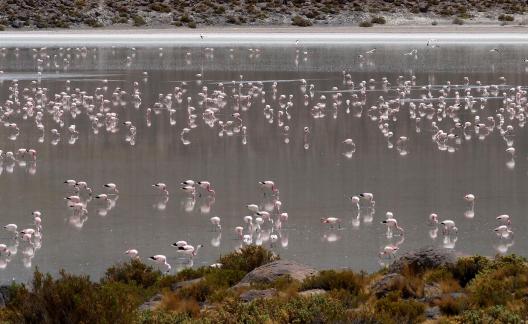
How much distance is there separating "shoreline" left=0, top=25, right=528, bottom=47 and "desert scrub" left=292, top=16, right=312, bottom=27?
2.01m

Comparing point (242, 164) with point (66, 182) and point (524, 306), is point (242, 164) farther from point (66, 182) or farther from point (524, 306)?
point (524, 306)

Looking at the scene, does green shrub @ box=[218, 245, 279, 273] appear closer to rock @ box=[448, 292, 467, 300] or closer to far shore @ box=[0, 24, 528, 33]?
rock @ box=[448, 292, 467, 300]

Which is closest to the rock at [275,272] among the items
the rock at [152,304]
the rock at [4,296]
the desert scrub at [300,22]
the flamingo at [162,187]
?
the rock at [152,304]

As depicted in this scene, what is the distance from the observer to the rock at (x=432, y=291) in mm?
11352

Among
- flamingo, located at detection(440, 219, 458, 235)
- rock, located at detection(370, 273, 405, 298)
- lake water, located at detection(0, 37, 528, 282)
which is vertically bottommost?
lake water, located at detection(0, 37, 528, 282)

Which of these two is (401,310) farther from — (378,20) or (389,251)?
(378,20)

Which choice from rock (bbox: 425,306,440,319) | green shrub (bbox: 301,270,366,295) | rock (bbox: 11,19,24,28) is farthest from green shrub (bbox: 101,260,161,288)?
rock (bbox: 11,19,24,28)

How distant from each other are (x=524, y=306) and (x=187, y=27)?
7193cm

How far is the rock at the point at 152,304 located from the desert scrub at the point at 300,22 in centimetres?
7036

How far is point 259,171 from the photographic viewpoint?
69.1 feet

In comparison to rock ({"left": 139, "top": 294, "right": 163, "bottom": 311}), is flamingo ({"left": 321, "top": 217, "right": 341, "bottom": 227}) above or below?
below

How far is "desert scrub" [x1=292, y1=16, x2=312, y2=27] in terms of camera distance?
268ft

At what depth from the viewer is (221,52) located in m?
62.1

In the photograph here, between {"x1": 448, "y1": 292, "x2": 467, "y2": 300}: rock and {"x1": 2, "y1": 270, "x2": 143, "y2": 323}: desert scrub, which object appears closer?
{"x1": 2, "y1": 270, "x2": 143, "y2": 323}: desert scrub
